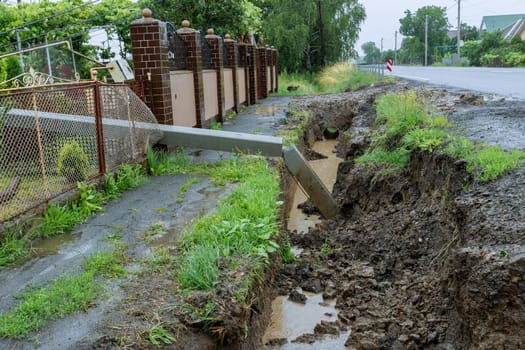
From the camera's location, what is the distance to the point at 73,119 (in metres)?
6.02

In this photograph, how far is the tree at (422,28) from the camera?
8409 centimetres

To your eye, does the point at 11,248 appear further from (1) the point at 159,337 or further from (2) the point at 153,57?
(2) the point at 153,57

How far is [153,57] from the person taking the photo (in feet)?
27.4

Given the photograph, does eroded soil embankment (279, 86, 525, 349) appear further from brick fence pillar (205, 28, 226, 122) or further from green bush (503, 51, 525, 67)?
green bush (503, 51, 525, 67)

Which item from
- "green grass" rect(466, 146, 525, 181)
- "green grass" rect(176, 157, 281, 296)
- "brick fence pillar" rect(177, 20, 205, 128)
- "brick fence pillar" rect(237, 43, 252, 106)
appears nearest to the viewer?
"green grass" rect(176, 157, 281, 296)

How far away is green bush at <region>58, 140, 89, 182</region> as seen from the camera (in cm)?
573

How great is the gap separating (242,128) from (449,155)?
6.54m

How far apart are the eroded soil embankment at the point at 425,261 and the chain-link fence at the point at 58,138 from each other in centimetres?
268

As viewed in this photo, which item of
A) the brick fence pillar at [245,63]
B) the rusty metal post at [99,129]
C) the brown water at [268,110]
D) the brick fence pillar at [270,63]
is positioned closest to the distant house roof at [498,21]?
the brick fence pillar at [270,63]

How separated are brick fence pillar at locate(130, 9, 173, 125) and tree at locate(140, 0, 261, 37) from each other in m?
8.53

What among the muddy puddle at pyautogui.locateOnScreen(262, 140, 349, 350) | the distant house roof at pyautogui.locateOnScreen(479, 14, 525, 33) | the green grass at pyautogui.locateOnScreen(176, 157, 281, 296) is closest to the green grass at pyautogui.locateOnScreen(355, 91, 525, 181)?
the muddy puddle at pyautogui.locateOnScreen(262, 140, 349, 350)

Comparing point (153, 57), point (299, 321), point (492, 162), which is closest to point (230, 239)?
point (299, 321)

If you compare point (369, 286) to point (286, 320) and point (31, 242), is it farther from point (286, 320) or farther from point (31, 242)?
point (31, 242)

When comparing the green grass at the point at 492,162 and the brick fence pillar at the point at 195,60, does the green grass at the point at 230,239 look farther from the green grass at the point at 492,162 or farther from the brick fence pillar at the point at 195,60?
the brick fence pillar at the point at 195,60
